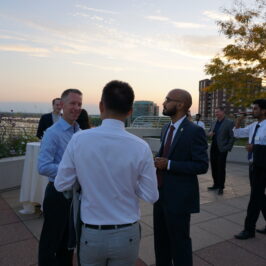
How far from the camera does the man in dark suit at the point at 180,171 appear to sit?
2.52 meters

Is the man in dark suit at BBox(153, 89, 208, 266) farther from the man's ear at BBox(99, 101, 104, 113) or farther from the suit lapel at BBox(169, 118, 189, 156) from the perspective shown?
the man's ear at BBox(99, 101, 104, 113)

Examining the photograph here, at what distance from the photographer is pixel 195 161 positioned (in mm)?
2525

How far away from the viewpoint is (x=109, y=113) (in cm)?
160

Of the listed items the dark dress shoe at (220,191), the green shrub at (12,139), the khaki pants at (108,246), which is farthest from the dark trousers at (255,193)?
the green shrub at (12,139)

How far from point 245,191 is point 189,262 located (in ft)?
15.5

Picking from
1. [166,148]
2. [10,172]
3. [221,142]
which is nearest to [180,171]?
[166,148]

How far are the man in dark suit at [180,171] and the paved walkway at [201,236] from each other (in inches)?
33.7

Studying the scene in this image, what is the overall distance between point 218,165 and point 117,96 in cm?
560

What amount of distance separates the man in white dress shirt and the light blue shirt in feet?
1.97

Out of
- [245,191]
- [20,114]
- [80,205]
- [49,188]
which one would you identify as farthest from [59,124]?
[20,114]

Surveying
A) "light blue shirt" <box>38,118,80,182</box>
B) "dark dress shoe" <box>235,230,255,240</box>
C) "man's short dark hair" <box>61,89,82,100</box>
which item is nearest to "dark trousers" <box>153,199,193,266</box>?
"light blue shirt" <box>38,118,80,182</box>

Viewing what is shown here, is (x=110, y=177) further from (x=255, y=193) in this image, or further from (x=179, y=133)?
(x=255, y=193)

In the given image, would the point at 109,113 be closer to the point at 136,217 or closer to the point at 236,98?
the point at 136,217

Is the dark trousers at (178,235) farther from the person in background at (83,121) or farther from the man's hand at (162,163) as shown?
the person in background at (83,121)
